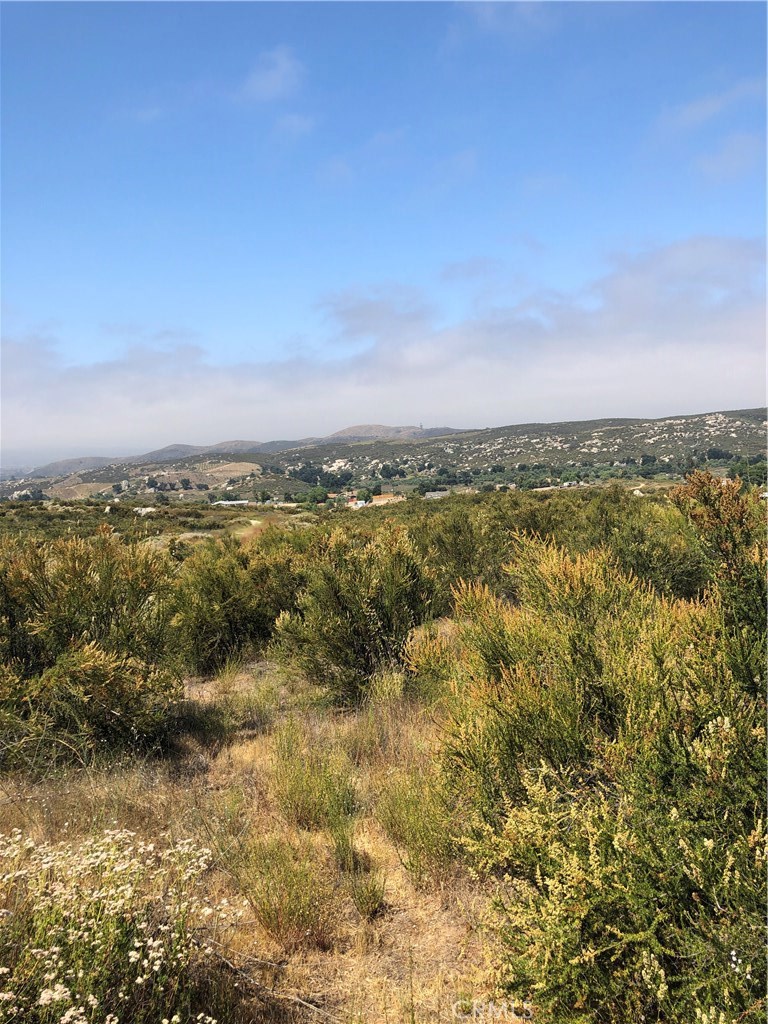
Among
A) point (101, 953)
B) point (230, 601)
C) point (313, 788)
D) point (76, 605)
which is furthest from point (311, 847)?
point (230, 601)

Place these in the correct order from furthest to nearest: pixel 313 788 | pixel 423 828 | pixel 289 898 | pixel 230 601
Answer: pixel 230 601, pixel 313 788, pixel 423 828, pixel 289 898

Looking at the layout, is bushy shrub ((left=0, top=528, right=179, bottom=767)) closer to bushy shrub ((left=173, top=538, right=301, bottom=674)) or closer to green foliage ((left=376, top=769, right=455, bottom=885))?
bushy shrub ((left=173, top=538, right=301, bottom=674))

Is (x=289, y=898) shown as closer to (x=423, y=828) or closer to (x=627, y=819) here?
(x=423, y=828)

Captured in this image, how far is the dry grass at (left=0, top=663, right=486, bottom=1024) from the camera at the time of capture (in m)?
2.46

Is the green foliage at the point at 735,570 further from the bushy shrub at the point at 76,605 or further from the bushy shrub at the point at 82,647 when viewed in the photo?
the bushy shrub at the point at 76,605

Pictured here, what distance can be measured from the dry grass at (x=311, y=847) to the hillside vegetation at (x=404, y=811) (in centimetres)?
2

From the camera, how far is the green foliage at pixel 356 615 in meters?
6.35

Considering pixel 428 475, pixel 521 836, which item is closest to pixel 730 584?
pixel 521 836

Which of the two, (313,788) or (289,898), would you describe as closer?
(289,898)

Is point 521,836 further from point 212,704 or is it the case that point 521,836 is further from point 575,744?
point 212,704

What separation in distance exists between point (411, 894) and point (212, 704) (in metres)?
3.76

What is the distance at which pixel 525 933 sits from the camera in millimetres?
2033

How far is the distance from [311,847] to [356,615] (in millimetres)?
3270

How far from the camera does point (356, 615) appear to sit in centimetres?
648
